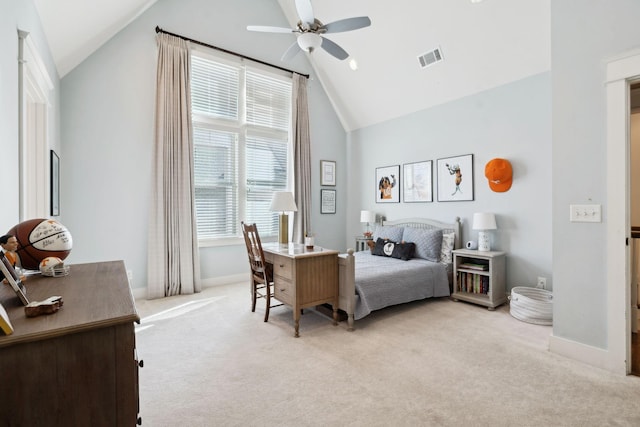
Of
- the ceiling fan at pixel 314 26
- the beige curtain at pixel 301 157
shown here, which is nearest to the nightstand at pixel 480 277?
the beige curtain at pixel 301 157

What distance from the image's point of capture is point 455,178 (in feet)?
14.1

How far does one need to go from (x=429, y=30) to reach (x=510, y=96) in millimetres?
1295

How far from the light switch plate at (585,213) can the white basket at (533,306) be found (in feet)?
3.85

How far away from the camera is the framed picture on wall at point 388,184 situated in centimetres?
511

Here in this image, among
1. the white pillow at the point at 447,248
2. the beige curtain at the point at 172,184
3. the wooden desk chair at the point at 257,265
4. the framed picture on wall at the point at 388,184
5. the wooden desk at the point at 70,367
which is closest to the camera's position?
the wooden desk at the point at 70,367

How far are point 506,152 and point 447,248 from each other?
1.40m

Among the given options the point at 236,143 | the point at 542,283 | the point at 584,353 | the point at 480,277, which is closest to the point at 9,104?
the point at 236,143

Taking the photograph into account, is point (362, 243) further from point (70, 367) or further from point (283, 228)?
point (70, 367)

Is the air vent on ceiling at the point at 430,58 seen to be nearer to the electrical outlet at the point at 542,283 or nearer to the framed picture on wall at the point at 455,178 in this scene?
the framed picture on wall at the point at 455,178

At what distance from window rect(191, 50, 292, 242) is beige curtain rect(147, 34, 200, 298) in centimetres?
26

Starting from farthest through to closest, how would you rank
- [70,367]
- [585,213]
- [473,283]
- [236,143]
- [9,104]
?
1. [236,143]
2. [473,283]
3. [585,213]
4. [9,104]
5. [70,367]

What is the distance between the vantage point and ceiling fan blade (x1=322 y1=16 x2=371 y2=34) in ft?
9.02

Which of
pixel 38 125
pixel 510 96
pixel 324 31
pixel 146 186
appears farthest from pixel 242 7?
pixel 510 96

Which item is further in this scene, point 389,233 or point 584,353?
point 389,233
